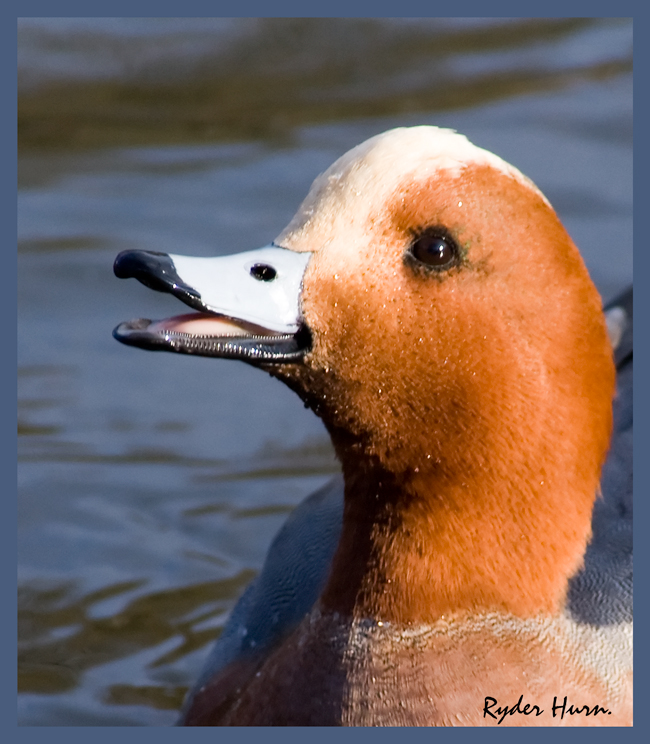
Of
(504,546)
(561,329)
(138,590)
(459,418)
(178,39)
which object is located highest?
(178,39)

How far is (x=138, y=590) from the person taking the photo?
4715mm

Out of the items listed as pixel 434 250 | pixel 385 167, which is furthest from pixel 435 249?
pixel 385 167

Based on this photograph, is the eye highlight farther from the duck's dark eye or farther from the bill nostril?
the bill nostril

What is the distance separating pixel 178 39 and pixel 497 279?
514 centimetres

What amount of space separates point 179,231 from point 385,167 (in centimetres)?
376

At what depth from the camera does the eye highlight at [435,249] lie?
2891 mm

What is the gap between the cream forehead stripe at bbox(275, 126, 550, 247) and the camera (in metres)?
2.90

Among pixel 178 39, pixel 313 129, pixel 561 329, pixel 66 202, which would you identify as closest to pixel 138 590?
pixel 561 329

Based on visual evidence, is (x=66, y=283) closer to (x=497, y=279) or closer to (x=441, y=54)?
(x=441, y=54)

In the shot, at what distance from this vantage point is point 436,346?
2.94m

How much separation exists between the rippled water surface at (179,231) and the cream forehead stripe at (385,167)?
1.87 m

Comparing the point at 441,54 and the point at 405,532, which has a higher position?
the point at 441,54

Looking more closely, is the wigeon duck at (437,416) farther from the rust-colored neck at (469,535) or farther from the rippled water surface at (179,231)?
the rippled water surface at (179,231)

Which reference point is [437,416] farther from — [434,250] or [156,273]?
[156,273]
